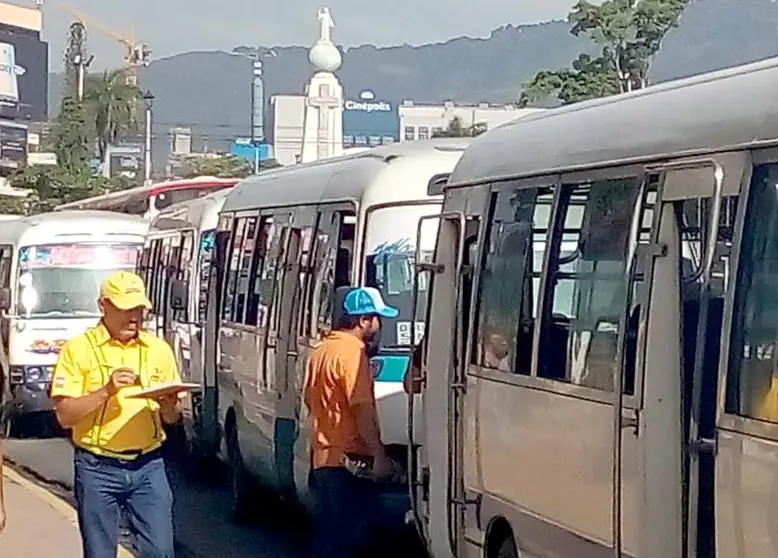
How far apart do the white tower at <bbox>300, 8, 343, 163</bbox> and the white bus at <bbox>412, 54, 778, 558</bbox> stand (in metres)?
67.8

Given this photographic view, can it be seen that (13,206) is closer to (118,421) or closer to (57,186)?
(57,186)

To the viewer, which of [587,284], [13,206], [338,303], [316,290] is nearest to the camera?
[587,284]

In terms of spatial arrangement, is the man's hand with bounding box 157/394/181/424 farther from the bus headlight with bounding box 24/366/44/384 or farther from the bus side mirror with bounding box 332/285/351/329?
the bus headlight with bounding box 24/366/44/384

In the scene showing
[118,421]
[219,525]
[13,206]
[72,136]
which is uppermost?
[72,136]

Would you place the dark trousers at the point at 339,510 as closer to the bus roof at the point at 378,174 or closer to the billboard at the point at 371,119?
the bus roof at the point at 378,174

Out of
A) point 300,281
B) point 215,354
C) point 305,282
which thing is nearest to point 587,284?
point 305,282

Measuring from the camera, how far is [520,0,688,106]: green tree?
151 ft

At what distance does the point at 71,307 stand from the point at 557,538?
16.0 metres

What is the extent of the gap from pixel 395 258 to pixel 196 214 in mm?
8977

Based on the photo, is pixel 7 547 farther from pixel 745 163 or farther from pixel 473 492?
pixel 745 163

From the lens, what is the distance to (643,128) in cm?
785

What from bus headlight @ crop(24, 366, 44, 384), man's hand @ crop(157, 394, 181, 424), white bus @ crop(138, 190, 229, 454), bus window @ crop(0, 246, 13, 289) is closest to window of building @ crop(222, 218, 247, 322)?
white bus @ crop(138, 190, 229, 454)

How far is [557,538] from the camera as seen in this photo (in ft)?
27.9

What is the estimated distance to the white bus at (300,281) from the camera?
12055 mm
